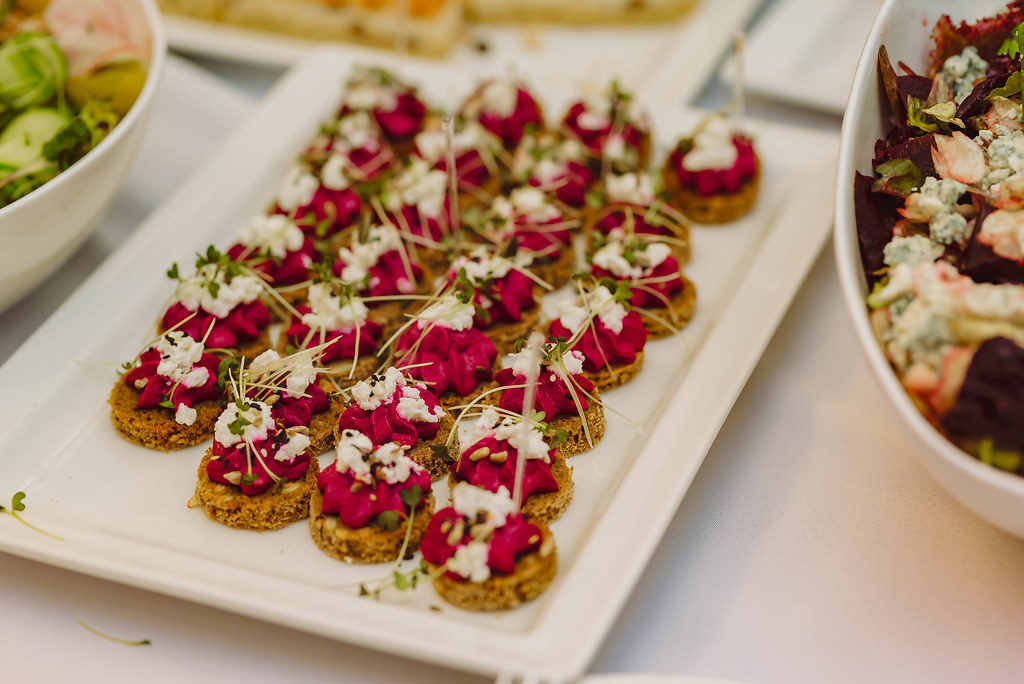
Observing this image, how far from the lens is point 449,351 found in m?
1.92

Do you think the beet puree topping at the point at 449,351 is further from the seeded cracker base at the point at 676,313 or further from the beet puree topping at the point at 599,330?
the seeded cracker base at the point at 676,313

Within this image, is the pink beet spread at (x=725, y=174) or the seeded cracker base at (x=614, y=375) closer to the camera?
the seeded cracker base at (x=614, y=375)

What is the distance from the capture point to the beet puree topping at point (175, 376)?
185 cm

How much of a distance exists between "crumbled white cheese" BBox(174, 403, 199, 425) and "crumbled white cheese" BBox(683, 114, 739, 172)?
1.25m

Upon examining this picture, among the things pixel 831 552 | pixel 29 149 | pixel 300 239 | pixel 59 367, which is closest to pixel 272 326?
pixel 300 239

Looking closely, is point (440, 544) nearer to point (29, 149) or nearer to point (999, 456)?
point (999, 456)

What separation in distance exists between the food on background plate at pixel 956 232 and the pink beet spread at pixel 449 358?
2.37 ft

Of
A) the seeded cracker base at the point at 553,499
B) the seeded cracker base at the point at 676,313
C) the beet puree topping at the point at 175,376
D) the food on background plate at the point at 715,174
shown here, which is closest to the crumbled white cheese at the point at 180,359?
the beet puree topping at the point at 175,376

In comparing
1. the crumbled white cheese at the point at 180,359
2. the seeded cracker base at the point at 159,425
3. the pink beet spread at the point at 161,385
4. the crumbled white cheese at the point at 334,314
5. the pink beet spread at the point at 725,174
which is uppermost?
the pink beet spread at the point at 725,174

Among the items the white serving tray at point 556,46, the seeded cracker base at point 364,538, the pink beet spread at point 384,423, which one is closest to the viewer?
the seeded cracker base at point 364,538

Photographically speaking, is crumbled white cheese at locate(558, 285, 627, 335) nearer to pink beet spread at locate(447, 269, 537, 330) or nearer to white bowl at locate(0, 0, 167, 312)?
pink beet spread at locate(447, 269, 537, 330)

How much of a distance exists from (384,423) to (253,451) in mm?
224

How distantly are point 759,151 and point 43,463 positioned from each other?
1766 millimetres

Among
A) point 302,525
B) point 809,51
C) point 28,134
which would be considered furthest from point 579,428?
point 809,51
